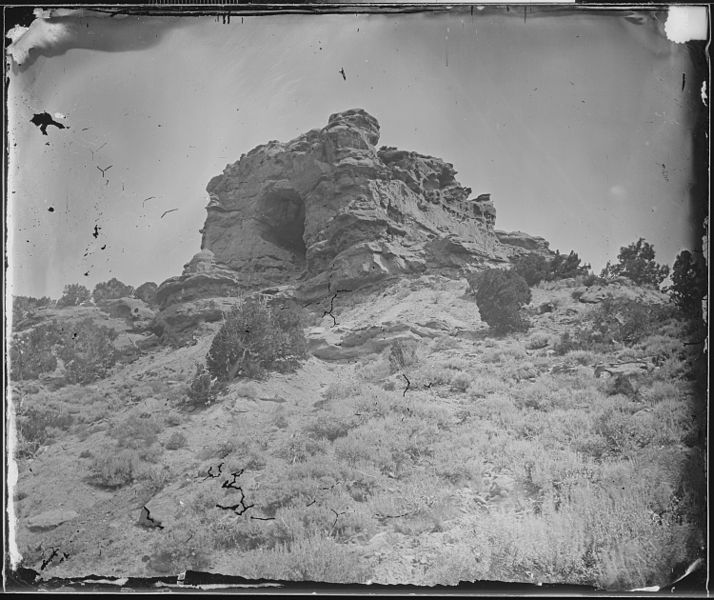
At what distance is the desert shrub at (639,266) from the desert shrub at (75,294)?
5.38 meters

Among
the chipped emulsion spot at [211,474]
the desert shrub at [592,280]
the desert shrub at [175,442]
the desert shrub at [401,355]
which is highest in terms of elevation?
the desert shrub at [592,280]

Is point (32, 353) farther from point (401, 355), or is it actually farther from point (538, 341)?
point (538, 341)

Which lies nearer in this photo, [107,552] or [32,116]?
[107,552]

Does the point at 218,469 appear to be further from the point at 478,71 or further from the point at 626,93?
the point at 626,93

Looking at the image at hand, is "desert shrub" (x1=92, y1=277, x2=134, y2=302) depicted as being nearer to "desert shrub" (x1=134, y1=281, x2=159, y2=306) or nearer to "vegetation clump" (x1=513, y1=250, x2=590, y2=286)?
"desert shrub" (x1=134, y1=281, x2=159, y2=306)

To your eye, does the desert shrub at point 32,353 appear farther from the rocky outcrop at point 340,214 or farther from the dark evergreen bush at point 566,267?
the dark evergreen bush at point 566,267

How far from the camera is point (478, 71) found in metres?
5.08

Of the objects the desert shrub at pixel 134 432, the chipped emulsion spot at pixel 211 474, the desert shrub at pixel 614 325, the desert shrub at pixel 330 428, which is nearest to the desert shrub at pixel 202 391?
the desert shrub at pixel 134 432

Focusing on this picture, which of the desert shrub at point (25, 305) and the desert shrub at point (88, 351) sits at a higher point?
the desert shrub at point (25, 305)

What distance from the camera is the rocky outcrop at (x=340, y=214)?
17.8 ft

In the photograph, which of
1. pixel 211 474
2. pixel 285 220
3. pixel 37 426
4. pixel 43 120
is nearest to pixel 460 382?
pixel 211 474

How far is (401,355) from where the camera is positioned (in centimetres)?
516

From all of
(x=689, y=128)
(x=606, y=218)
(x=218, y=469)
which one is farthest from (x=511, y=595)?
(x=689, y=128)

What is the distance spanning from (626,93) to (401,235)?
2899 millimetres
